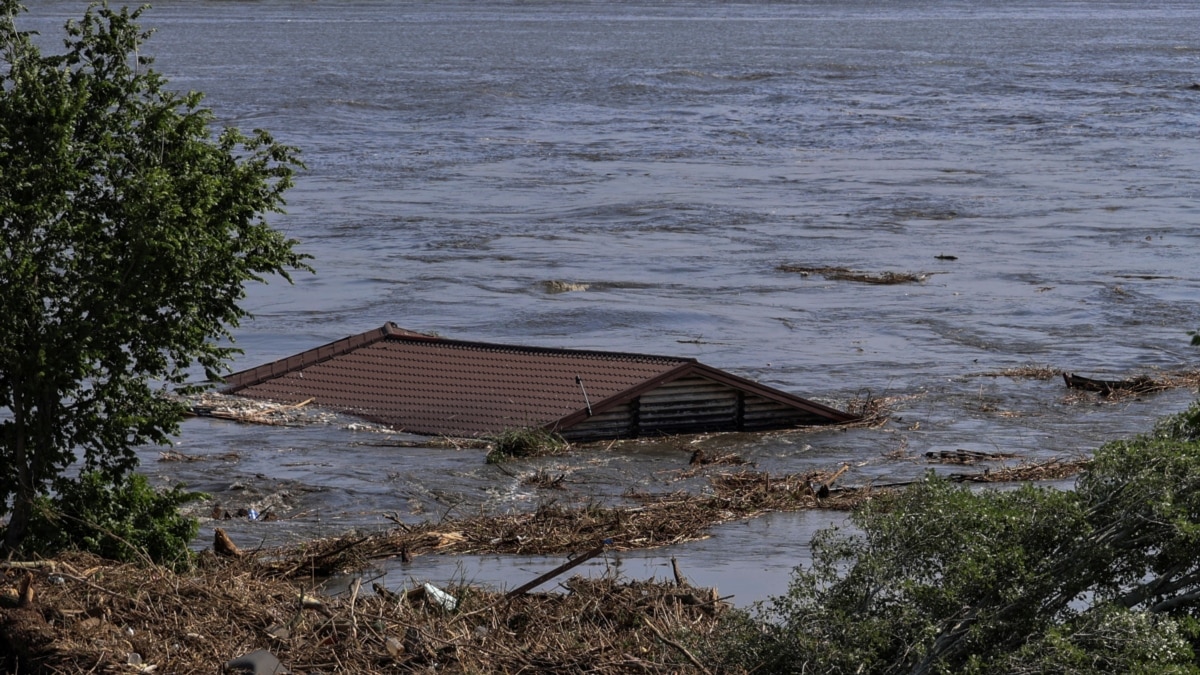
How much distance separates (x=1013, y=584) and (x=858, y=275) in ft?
69.5

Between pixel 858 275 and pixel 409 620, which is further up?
pixel 409 620

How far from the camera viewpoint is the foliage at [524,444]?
52.2 ft

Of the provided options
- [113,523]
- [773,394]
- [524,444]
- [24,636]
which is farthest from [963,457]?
[24,636]

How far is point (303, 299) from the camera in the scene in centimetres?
2666

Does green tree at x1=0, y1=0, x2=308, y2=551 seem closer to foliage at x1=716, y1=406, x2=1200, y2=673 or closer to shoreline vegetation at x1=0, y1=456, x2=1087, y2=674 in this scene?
shoreline vegetation at x1=0, y1=456, x2=1087, y2=674

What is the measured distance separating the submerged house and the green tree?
20.6 ft

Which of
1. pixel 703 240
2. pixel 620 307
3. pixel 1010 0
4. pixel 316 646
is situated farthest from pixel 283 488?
pixel 1010 0

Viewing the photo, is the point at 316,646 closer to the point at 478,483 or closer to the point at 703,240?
the point at 478,483

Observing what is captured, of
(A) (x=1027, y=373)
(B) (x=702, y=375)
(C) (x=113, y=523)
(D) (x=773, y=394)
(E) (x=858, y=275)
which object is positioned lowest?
(E) (x=858, y=275)

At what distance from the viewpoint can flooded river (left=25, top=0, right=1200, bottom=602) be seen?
1582cm

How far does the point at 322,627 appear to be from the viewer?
Answer: 8.53 metres

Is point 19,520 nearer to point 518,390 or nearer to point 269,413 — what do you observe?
point 269,413

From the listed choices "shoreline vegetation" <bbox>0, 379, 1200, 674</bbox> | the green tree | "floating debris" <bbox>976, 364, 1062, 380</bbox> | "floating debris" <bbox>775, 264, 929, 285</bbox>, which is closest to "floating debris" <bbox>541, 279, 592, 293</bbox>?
"floating debris" <bbox>775, 264, 929, 285</bbox>

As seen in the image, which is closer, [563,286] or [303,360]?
[303,360]
